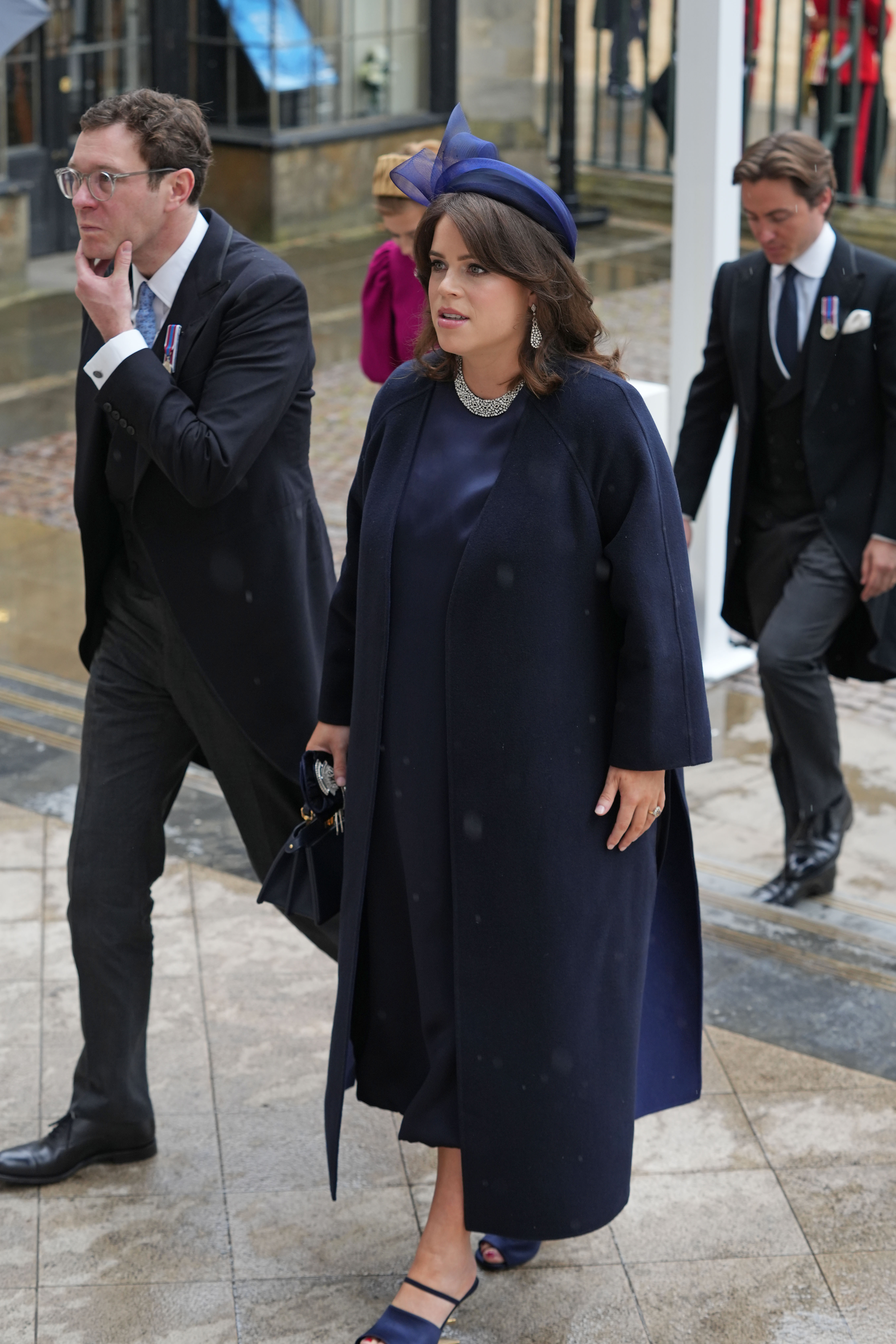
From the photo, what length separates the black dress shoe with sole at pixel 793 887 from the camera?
507 cm

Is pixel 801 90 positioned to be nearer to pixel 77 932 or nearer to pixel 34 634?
pixel 34 634

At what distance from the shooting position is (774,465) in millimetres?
5066

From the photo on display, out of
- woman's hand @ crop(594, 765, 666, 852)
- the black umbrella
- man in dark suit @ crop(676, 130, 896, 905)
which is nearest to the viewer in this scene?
woman's hand @ crop(594, 765, 666, 852)

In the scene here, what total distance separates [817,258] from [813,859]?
165cm

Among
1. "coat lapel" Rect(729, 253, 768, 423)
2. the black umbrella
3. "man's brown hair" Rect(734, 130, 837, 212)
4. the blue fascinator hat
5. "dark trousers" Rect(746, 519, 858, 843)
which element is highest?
the black umbrella

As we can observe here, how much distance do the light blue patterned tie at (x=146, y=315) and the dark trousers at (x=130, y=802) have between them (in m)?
0.45

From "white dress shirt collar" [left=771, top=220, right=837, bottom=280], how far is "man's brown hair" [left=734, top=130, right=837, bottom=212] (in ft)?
0.45

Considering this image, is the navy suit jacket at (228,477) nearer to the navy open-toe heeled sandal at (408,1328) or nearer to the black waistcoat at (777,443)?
the navy open-toe heeled sandal at (408,1328)

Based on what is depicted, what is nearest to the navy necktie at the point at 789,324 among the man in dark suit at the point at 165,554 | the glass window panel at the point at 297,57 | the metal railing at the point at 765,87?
the man in dark suit at the point at 165,554

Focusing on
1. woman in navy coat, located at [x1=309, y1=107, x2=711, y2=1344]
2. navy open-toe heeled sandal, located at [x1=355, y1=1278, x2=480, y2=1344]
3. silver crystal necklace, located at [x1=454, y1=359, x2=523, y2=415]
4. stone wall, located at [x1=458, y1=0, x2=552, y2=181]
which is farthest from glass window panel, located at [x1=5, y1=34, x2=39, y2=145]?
navy open-toe heeled sandal, located at [x1=355, y1=1278, x2=480, y2=1344]

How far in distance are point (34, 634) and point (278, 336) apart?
385 cm

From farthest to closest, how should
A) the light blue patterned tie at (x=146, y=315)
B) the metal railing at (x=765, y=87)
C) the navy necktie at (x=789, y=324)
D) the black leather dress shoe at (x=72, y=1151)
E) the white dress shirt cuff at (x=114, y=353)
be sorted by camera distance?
the metal railing at (x=765, y=87)
the navy necktie at (x=789, y=324)
the black leather dress shoe at (x=72, y=1151)
the light blue patterned tie at (x=146, y=315)
the white dress shirt cuff at (x=114, y=353)

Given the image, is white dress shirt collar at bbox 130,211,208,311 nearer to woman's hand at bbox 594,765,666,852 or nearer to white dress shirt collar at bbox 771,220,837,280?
woman's hand at bbox 594,765,666,852

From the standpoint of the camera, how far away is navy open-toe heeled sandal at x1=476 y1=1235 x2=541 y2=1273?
3398mm
